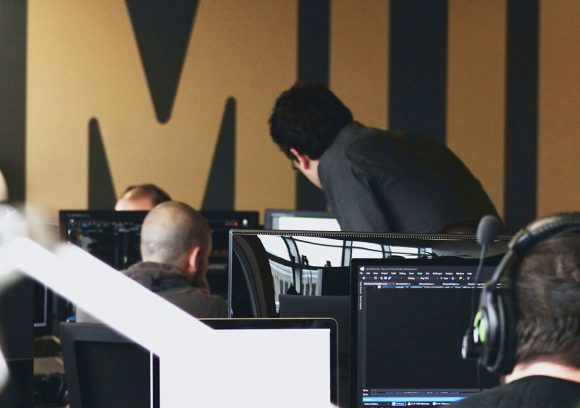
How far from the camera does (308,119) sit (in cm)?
309

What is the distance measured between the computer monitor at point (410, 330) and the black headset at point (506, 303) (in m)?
0.52

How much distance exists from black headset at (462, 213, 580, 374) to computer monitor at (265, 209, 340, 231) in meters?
2.49

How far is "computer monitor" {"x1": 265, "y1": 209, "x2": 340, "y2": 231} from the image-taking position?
390cm

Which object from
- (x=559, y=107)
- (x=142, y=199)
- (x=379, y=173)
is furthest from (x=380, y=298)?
(x=559, y=107)

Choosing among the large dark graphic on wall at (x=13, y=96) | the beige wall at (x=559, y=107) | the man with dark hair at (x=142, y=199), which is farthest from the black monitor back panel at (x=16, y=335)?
the beige wall at (x=559, y=107)

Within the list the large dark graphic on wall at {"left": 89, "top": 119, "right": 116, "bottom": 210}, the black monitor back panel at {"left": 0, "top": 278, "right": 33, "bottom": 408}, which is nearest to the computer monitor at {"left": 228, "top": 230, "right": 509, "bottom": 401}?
the black monitor back panel at {"left": 0, "top": 278, "right": 33, "bottom": 408}

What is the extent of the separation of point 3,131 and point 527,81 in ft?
9.51

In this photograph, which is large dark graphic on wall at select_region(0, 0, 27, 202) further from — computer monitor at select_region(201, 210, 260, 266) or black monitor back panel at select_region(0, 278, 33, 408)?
black monitor back panel at select_region(0, 278, 33, 408)

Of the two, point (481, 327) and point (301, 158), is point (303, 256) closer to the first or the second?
point (481, 327)

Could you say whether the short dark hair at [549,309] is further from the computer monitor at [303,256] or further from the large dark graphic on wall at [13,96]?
the large dark graphic on wall at [13,96]

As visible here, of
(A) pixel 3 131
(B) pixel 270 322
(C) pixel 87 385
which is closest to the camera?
(B) pixel 270 322

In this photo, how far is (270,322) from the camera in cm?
172

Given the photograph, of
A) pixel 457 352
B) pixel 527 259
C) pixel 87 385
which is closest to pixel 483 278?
pixel 457 352

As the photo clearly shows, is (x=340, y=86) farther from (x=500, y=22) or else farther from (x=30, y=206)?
(x=30, y=206)
